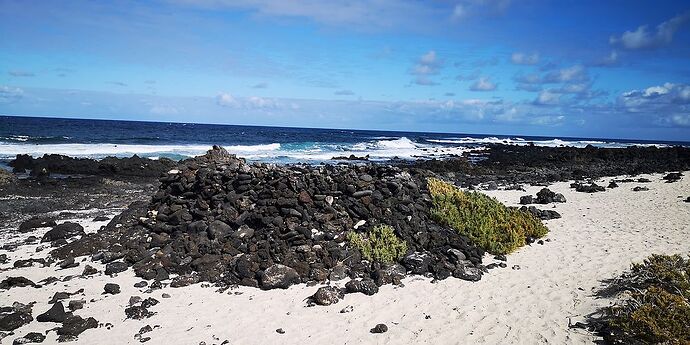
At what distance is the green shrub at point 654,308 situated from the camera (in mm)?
5789

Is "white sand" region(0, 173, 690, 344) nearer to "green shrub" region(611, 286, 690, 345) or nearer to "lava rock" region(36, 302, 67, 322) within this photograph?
"lava rock" region(36, 302, 67, 322)

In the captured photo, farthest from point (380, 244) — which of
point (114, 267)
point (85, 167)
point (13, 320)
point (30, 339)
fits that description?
point (85, 167)

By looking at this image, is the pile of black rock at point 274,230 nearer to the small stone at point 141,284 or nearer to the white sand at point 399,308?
the small stone at point 141,284

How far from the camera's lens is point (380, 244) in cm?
954

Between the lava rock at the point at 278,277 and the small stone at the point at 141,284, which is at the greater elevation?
the lava rock at the point at 278,277

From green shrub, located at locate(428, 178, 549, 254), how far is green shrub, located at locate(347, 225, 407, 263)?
183 cm

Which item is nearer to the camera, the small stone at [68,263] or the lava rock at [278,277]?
the lava rock at [278,277]

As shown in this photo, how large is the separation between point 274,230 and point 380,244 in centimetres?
227

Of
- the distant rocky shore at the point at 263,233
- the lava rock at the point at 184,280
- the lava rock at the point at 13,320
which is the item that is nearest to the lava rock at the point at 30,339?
the distant rocky shore at the point at 263,233

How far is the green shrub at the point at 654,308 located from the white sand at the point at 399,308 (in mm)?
436

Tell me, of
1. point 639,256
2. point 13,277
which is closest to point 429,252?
point 639,256

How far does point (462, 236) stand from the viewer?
34.5 feet

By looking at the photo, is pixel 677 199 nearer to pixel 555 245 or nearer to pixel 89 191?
pixel 555 245

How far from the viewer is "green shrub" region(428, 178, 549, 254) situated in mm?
10391
